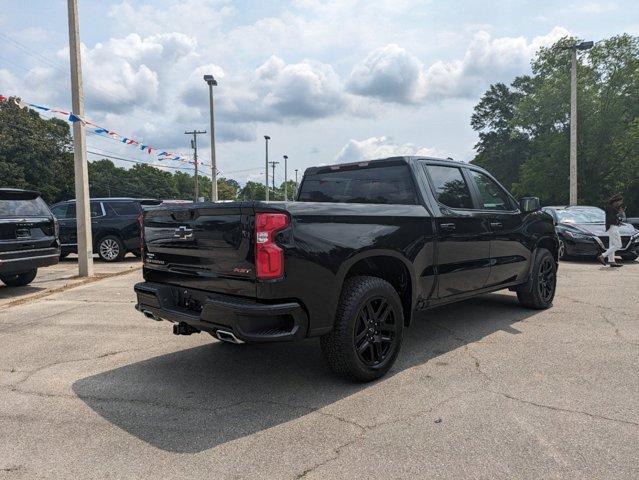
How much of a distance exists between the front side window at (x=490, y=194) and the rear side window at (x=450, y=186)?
0.28 meters

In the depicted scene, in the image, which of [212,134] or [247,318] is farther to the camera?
[212,134]

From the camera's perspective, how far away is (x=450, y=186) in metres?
5.07

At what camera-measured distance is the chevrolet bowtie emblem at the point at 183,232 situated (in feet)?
12.5

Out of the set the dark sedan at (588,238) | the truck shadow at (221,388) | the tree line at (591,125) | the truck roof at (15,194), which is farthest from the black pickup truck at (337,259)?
the tree line at (591,125)

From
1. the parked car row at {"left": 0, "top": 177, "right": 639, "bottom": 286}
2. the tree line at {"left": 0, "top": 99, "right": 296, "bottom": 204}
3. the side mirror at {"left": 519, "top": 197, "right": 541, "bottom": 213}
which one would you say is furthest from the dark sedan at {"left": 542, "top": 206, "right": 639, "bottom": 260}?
the tree line at {"left": 0, "top": 99, "right": 296, "bottom": 204}

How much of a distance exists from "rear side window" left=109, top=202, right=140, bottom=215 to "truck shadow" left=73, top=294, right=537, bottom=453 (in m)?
9.44

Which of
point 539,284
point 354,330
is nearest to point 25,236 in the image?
point 354,330

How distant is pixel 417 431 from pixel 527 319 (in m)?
3.43

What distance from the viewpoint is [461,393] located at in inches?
145

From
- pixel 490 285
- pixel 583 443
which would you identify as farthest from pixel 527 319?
pixel 583 443

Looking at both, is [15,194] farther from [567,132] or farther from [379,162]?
[567,132]

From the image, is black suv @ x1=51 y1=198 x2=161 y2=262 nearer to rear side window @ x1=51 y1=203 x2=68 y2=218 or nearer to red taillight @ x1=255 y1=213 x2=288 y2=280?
rear side window @ x1=51 y1=203 x2=68 y2=218

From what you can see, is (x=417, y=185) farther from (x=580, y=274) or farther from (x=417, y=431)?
(x=580, y=274)

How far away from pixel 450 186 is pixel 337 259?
6.55 feet
